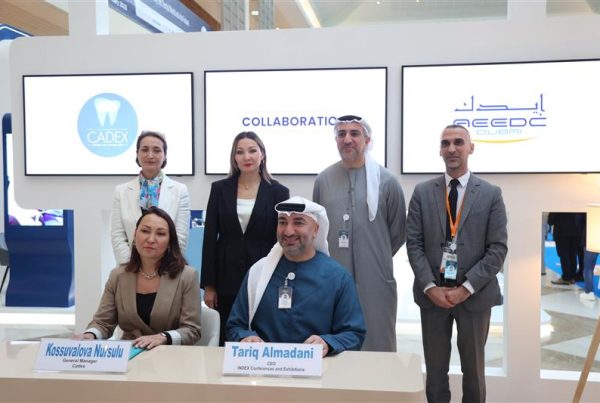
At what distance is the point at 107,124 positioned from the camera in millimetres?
4102

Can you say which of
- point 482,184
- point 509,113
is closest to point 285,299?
point 482,184

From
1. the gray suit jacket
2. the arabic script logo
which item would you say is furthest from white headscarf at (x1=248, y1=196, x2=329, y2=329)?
the arabic script logo

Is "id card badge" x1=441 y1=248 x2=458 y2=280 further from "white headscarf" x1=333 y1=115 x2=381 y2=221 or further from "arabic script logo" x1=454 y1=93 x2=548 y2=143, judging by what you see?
"arabic script logo" x1=454 y1=93 x2=548 y2=143

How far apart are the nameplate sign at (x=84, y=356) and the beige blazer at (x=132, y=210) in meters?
1.47

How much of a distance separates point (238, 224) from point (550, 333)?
13.0 feet

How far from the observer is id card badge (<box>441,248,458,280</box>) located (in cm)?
277

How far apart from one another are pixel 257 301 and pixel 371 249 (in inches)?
40.0

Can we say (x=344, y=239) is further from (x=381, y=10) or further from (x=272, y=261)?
(x=381, y=10)

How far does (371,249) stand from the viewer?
2.92 metres

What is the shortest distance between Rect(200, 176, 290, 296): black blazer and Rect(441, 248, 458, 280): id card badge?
0.95m

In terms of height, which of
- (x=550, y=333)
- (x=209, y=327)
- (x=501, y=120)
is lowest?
(x=550, y=333)

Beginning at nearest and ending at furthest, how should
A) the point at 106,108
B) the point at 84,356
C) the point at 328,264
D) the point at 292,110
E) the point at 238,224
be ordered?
the point at 84,356, the point at 328,264, the point at 238,224, the point at 292,110, the point at 106,108

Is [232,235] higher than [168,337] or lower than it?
higher

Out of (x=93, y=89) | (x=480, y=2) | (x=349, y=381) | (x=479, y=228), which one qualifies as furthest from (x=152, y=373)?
(x=480, y=2)
